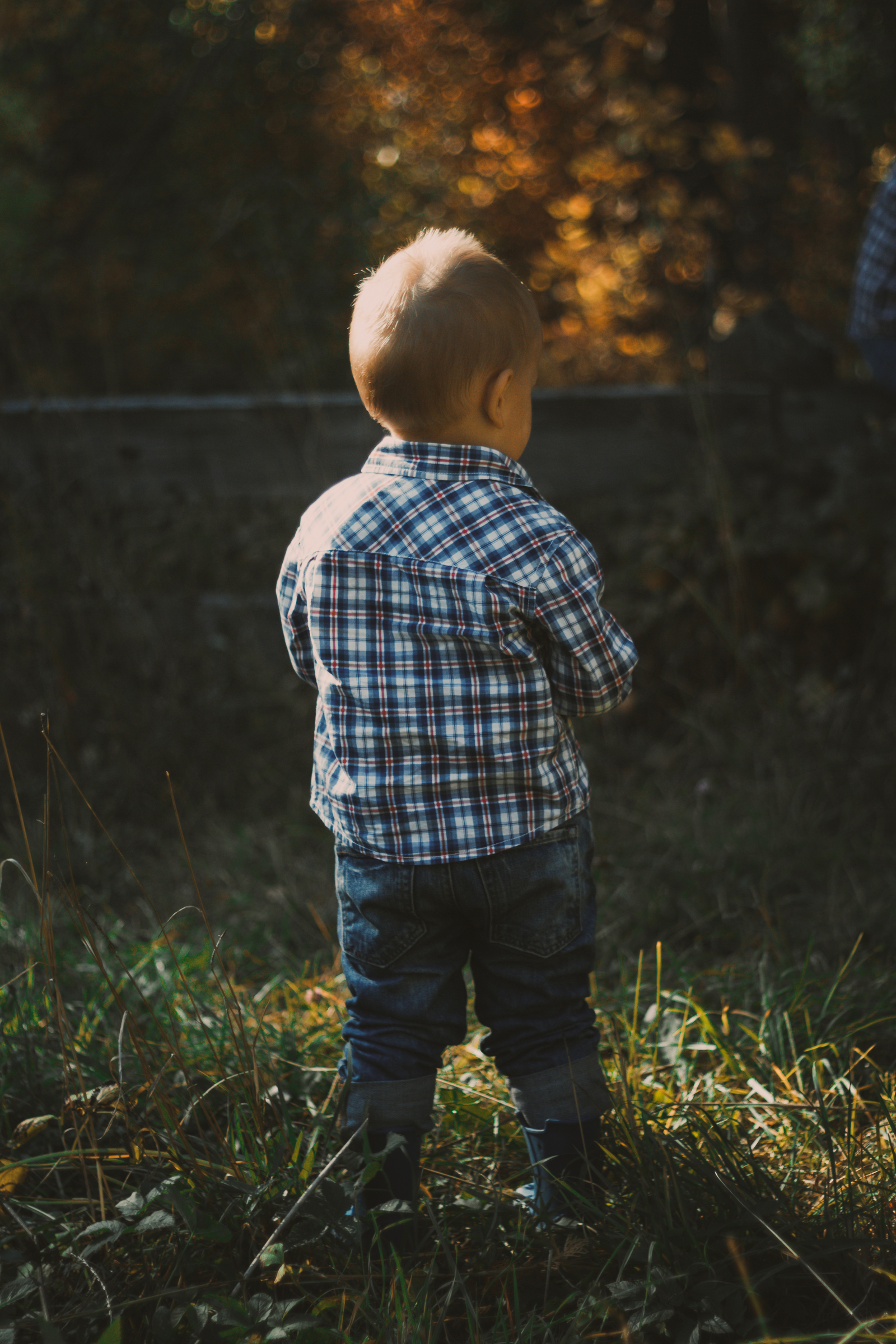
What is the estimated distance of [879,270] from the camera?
3.10 m

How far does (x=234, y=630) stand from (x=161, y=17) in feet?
17.5

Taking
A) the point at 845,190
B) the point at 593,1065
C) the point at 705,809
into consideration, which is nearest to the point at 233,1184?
the point at 593,1065

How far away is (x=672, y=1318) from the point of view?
Result: 1.31 m

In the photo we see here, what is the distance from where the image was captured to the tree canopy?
5992mm

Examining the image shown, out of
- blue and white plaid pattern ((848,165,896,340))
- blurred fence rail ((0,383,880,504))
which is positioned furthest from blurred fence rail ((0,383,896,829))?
blue and white plaid pattern ((848,165,896,340))

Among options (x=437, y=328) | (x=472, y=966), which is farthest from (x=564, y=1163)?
(x=437, y=328)

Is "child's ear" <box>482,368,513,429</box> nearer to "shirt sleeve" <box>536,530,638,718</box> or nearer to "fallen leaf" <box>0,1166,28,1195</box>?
"shirt sleeve" <box>536,530,638,718</box>

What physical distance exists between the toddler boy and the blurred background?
0.35m

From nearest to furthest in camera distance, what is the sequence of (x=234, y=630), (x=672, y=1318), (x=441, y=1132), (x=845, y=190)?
(x=672, y=1318), (x=441, y=1132), (x=234, y=630), (x=845, y=190)

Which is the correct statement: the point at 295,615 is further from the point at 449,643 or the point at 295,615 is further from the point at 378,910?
the point at 378,910

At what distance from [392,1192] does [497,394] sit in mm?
1131

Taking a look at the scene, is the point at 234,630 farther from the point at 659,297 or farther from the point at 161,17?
the point at 161,17

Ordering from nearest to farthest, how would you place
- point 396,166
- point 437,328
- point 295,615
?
point 437,328, point 295,615, point 396,166

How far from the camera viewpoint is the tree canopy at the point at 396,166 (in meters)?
5.99
